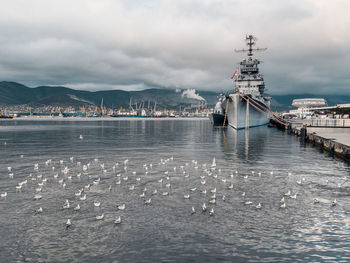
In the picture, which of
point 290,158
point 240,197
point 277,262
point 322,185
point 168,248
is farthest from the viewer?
point 290,158

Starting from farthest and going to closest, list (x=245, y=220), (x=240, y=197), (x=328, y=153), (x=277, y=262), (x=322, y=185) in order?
1. (x=328, y=153)
2. (x=322, y=185)
3. (x=240, y=197)
4. (x=245, y=220)
5. (x=277, y=262)

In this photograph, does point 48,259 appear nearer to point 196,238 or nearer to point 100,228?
point 100,228

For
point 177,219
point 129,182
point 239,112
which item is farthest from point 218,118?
point 177,219

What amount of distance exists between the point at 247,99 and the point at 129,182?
66572 millimetres

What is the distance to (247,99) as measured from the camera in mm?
84750

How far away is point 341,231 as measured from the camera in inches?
592

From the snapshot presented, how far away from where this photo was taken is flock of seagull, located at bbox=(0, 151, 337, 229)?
19.2 meters

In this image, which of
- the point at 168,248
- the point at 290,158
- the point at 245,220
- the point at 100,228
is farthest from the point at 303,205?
the point at 290,158

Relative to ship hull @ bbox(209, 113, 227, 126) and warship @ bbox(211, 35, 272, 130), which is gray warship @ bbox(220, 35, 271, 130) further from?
ship hull @ bbox(209, 113, 227, 126)

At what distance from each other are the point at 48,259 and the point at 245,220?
10.6 m

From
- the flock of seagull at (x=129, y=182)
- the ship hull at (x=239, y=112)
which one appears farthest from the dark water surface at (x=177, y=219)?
the ship hull at (x=239, y=112)

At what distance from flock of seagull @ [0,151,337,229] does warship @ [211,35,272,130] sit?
53209 mm

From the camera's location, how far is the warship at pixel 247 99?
281 feet

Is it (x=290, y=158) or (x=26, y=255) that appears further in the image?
(x=290, y=158)
